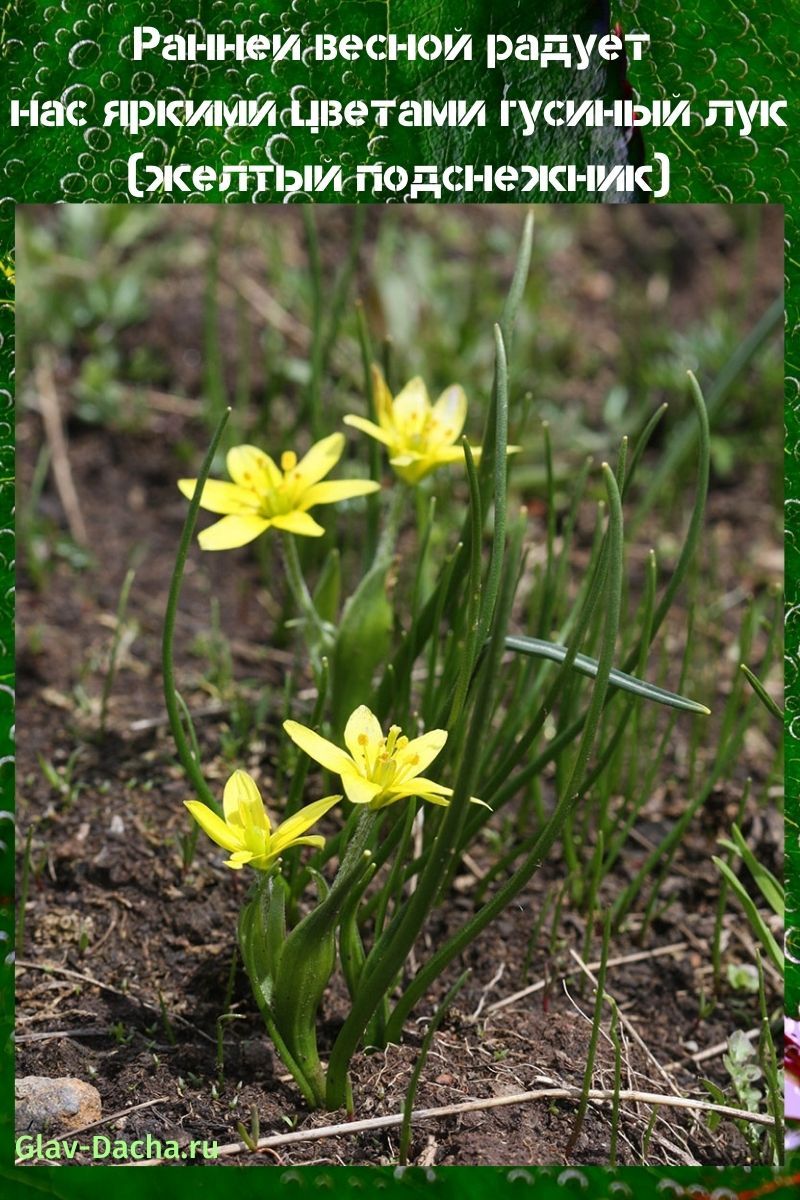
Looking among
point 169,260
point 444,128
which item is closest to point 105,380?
point 169,260

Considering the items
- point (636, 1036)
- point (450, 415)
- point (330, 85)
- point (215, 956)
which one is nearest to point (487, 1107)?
point (636, 1036)

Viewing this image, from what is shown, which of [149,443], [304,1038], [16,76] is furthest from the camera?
[149,443]

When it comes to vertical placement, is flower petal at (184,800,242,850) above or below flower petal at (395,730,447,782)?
below

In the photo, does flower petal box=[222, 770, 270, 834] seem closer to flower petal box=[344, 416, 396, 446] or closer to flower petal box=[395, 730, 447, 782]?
flower petal box=[395, 730, 447, 782]

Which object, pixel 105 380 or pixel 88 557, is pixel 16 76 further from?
pixel 105 380

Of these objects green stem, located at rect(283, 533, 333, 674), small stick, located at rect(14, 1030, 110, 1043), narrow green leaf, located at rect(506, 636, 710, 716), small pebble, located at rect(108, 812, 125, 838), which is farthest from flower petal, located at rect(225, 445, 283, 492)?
small stick, located at rect(14, 1030, 110, 1043)

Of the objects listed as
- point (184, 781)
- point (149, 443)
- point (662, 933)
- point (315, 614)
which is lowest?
point (662, 933)

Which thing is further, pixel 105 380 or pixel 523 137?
pixel 105 380

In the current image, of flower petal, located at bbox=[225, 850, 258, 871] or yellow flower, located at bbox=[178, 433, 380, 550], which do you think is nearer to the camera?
flower petal, located at bbox=[225, 850, 258, 871]
